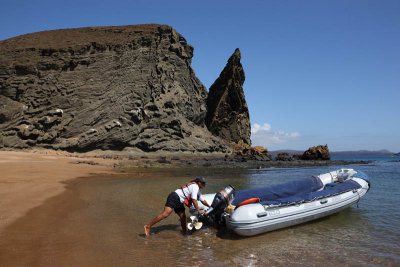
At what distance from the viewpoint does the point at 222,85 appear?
5391cm

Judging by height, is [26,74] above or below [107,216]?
above

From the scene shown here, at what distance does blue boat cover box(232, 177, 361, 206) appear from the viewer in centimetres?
714

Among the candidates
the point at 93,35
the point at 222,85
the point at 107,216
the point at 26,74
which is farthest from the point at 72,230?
the point at 222,85

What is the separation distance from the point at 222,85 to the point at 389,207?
4593 cm

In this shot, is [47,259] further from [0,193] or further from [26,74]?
[26,74]

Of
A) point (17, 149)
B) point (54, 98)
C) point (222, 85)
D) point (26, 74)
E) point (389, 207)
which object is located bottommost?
point (389, 207)

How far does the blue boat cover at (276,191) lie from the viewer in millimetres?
7380

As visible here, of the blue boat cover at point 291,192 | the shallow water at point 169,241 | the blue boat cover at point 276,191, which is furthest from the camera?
the blue boat cover at point 276,191

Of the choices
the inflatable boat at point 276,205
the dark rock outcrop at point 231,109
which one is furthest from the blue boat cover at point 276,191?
the dark rock outcrop at point 231,109

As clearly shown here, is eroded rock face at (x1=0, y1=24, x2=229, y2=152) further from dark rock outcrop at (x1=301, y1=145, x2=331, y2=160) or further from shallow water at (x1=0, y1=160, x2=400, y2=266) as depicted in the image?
shallow water at (x1=0, y1=160, x2=400, y2=266)

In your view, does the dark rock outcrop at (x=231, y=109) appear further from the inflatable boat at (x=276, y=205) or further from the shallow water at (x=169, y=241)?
the shallow water at (x=169, y=241)

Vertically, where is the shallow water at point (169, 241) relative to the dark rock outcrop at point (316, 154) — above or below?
below

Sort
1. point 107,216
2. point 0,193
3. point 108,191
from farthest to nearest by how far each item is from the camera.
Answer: point 108,191 → point 0,193 → point 107,216

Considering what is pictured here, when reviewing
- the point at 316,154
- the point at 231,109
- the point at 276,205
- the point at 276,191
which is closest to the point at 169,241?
the point at 276,205
